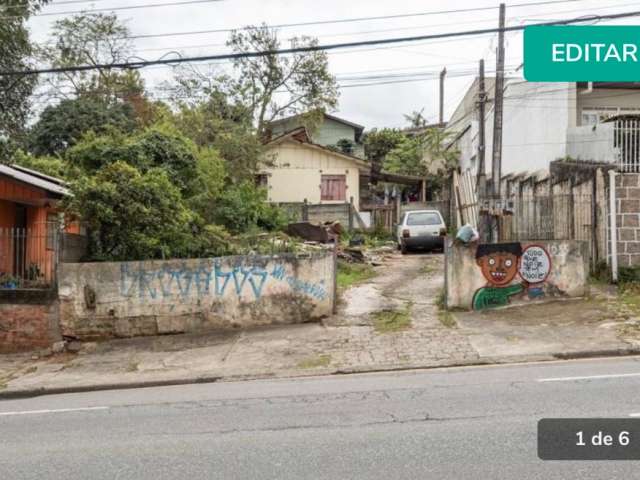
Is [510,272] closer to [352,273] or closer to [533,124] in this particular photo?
[352,273]

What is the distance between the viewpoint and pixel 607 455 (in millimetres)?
4816

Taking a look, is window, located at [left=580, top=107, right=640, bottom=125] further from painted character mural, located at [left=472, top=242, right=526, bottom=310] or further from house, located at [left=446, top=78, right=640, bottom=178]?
painted character mural, located at [left=472, top=242, right=526, bottom=310]

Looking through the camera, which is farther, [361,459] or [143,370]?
[143,370]

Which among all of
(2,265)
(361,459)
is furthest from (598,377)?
(2,265)

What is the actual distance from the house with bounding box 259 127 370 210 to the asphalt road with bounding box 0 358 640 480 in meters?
20.3

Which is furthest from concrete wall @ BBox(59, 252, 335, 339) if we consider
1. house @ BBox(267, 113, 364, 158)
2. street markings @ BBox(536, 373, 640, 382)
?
house @ BBox(267, 113, 364, 158)

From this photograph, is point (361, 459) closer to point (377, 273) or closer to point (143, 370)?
point (143, 370)

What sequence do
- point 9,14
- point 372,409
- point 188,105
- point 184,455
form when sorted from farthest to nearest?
1. point 188,105
2. point 9,14
3. point 372,409
4. point 184,455

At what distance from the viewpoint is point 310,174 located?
94.4 ft

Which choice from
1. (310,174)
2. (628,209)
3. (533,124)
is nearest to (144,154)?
(628,209)

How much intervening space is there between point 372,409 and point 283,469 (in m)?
2.02

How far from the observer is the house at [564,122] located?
14719mm

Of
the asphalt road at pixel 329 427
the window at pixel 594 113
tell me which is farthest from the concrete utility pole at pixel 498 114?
the asphalt road at pixel 329 427

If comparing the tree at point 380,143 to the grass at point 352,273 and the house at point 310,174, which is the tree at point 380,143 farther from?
the grass at point 352,273
